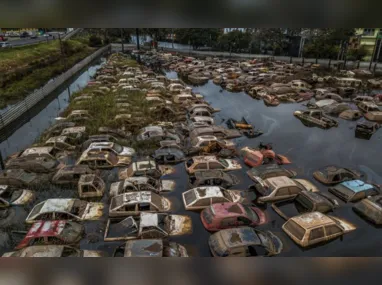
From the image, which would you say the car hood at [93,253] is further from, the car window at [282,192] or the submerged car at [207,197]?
the car window at [282,192]

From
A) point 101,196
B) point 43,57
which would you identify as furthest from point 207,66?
point 101,196

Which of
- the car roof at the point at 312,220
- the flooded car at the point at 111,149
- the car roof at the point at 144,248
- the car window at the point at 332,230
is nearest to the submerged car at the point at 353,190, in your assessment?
the car window at the point at 332,230

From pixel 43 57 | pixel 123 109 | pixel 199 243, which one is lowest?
pixel 199 243

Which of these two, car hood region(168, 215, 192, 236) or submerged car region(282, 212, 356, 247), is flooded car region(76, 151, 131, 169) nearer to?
car hood region(168, 215, 192, 236)

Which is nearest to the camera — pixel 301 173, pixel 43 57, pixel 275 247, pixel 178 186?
pixel 275 247

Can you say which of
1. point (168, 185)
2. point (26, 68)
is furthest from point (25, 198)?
point (26, 68)

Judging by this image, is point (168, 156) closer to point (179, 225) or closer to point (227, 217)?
point (179, 225)

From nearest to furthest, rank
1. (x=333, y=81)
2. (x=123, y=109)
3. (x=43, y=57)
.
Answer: (x=123, y=109) < (x=333, y=81) < (x=43, y=57)
